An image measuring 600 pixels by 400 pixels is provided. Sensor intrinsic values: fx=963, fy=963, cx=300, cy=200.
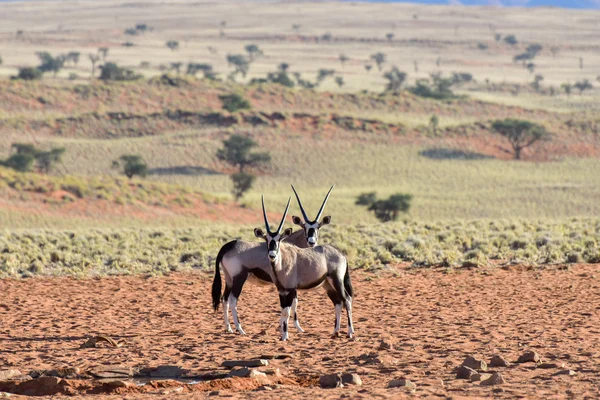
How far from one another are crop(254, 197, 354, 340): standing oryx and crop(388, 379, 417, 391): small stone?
3.12 m

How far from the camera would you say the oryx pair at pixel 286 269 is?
1275 centimetres

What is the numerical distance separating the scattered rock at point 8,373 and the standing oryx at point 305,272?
11.5 feet

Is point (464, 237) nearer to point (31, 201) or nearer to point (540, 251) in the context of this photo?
point (540, 251)

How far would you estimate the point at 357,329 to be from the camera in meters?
13.8

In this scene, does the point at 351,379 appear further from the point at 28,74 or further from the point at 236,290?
the point at 28,74

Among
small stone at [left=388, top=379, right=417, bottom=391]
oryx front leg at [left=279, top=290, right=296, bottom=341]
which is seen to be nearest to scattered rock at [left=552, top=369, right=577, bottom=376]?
small stone at [left=388, top=379, right=417, bottom=391]

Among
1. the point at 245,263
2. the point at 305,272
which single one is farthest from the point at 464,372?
the point at 245,263

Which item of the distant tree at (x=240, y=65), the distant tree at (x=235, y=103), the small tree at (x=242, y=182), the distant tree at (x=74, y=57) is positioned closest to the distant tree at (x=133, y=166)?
the small tree at (x=242, y=182)

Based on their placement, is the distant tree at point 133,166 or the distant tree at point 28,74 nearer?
the distant tree at point 133,166

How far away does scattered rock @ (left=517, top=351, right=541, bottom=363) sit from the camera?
36.0ft

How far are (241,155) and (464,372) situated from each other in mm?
45610

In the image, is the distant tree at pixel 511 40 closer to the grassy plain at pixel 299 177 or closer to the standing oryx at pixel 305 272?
the grassy plain at pixel 299 177

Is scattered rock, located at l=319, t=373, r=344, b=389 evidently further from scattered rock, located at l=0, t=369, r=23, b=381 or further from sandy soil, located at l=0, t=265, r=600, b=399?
scattered rock, located at l=0, t=369, r=23, b=381

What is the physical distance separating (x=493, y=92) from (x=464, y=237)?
7952cm
